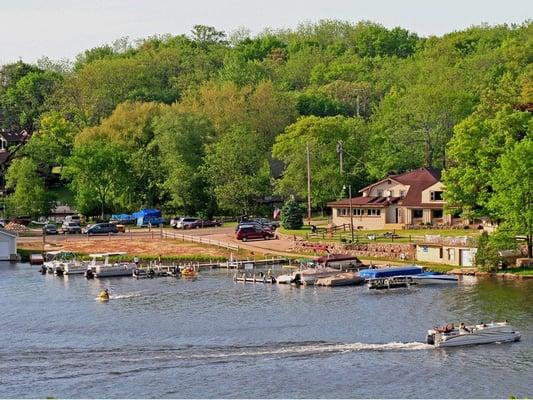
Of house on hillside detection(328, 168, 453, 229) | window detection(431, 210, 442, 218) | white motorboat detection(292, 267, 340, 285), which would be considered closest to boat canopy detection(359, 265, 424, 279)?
white motorboat detection(292, 267, 340, 285)

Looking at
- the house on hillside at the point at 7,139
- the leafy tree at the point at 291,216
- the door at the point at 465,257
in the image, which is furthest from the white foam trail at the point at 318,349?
the house on hillside at the point at 7,139

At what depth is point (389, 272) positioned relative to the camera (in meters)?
84.1

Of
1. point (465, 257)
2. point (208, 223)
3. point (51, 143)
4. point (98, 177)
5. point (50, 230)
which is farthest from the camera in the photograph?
point (51, 143)

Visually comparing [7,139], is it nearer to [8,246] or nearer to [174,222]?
[174,222]

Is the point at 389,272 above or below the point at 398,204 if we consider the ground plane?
below

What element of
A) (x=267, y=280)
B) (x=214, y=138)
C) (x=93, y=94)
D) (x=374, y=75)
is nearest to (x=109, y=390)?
(x=267, y=280)

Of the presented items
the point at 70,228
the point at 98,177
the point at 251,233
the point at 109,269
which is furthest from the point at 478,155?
the point at 98,177

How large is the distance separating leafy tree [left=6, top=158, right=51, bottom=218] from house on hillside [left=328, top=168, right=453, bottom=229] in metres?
35.4

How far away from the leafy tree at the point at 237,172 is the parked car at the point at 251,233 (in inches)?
570

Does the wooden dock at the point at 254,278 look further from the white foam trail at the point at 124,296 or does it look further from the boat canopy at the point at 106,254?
the boat canopy at the point at 106,254

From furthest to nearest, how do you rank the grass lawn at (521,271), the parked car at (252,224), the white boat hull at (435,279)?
the parked car at (252,224)
the grass lawn at (521,271)
the white boat hull at (435,279)

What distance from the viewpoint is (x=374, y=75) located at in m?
189

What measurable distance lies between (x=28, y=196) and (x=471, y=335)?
251ft

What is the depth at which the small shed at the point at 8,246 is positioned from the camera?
10556cm
